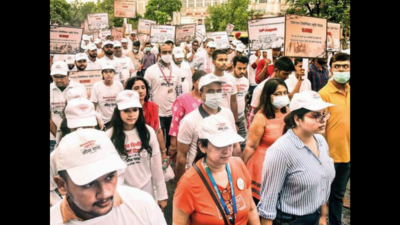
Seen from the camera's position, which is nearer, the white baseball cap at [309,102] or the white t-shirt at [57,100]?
the white baseball cap at [309,102]

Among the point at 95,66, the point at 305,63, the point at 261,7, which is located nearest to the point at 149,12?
the point at 261,7

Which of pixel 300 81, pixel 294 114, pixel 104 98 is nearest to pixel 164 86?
pixel 104 98

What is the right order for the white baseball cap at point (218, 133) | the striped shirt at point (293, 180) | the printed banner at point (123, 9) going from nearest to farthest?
the white baseball cap at point (218, 133), the striped shirt at point (293, 180), the printed banner at point (123, 9)

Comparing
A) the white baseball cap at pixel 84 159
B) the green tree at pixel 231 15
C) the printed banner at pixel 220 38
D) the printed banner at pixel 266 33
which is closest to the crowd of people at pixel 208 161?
the white baseball cap at pixel 84 159

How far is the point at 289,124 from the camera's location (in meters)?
3.36

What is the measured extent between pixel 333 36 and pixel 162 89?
332 centimetres

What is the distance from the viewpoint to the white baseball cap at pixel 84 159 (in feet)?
6.33

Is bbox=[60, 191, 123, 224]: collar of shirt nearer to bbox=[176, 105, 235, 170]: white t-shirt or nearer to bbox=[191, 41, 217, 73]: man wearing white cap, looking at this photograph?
bbox=[176, 105, 235, 170]: white t-shirt

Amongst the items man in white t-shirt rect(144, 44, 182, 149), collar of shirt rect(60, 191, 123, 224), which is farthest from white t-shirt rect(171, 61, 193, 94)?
collar of shirt rect(60, 191, 123, 224)

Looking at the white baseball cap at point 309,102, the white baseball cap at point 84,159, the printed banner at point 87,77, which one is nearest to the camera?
the white baseball cap at point 84,159

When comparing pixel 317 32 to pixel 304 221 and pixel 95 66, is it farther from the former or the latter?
pixel 95 66

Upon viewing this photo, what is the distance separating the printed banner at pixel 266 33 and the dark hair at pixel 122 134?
375 cm

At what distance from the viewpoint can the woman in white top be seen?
12.5 feet

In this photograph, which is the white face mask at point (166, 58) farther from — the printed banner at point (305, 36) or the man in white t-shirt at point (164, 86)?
the printed banner at point (305, 36)
